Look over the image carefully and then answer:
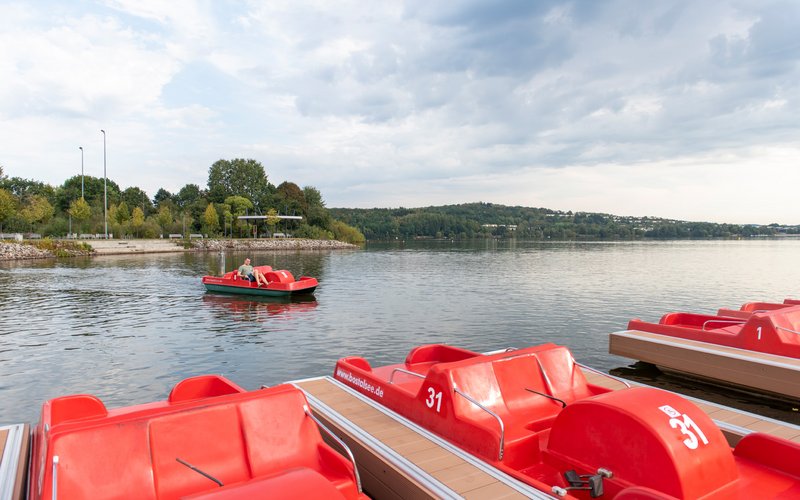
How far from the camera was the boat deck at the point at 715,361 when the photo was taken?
1002 centimetres

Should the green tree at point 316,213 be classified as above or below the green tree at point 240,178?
below

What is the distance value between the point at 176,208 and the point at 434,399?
127m

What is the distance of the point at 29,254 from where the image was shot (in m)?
54.5

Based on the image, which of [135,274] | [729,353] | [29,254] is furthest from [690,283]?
[29,254]

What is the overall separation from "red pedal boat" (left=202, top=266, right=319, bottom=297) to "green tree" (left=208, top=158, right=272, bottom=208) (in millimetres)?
108335

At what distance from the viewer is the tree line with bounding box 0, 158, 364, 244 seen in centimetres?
7925

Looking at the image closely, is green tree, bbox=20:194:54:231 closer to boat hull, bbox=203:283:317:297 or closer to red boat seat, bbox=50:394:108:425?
boat hull, bbox=203:283:317:297

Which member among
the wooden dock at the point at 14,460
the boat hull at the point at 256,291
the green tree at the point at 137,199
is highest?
the green tree at the point at 137,199

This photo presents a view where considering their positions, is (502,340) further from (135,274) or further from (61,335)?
(135,274)

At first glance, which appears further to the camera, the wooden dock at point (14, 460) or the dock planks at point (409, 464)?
the wooden dock at point (14, 460)

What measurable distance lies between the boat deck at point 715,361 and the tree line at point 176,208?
75.7 meters

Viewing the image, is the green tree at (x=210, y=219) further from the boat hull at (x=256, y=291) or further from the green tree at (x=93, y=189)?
the boat hull at (x=256, y=291)

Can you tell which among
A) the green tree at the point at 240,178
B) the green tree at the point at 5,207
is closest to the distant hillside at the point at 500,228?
the green tree at the point at 240,178

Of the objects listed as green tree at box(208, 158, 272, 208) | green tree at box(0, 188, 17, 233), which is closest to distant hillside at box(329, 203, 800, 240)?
green tree at box(208, 158, 272, 208)
